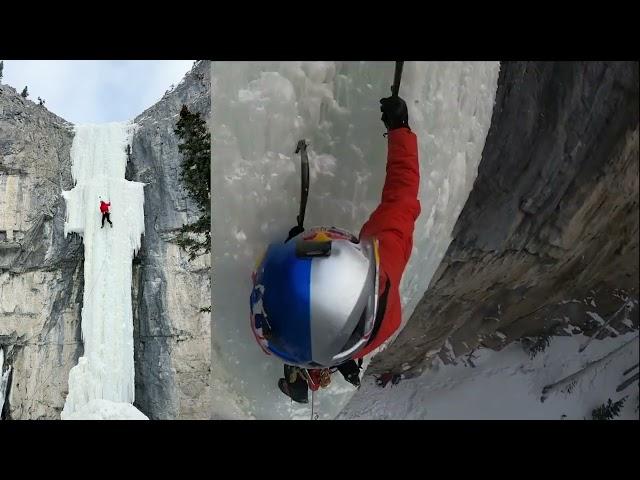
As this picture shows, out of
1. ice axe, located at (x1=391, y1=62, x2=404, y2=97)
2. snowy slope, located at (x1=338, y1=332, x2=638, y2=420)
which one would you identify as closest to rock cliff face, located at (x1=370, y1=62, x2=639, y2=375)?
snowy slope, located at (x1=338, y1=332, x2=638, y2=420)

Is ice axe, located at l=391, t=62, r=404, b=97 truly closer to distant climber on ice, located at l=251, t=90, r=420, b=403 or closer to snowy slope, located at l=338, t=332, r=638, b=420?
distant climber on ice, located at l=251, t=90, r=420, b=403

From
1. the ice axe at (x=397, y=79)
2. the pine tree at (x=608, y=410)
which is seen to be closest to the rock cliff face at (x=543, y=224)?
the pine tree at (x=608, y=410)

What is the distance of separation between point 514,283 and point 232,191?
3.93ft

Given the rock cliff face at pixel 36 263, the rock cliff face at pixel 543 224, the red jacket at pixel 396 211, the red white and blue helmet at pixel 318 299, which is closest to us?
the red white and blue helmet at pixel 318 299

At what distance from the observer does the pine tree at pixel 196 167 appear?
2568 mm

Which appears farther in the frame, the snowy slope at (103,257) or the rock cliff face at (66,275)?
the snowy slope at (103,257)

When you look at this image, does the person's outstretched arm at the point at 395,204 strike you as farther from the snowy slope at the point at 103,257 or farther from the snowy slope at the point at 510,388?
the snowy slope at the point at 103,257

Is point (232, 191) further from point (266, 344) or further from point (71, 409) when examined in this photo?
point (71, 409)

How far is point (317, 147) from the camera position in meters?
1.34

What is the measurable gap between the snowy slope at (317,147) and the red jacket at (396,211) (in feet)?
0.40

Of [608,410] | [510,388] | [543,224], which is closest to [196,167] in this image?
[543,224]

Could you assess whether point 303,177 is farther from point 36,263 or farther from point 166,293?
point 36,263

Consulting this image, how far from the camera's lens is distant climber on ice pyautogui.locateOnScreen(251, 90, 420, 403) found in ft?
3.48

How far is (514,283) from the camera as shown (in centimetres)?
172
